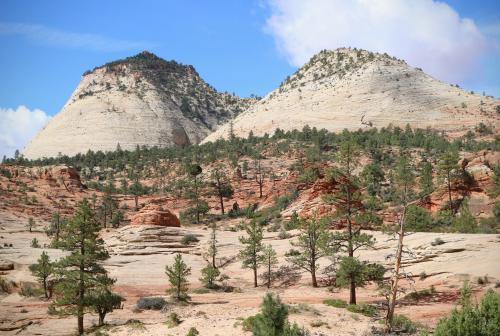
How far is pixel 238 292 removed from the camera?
38.7 m

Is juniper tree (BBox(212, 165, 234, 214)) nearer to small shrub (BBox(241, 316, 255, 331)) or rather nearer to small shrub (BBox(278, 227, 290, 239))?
small shrub (BBox(278, 227, 290, 239))

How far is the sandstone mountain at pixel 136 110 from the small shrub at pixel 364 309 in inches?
4461

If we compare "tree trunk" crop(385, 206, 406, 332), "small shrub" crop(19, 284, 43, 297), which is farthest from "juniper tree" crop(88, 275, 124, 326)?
"tree trunk" crop(385, 206, 406, 332)

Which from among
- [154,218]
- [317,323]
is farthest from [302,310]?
[154,218]

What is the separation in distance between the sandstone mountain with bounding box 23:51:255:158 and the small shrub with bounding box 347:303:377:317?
113m

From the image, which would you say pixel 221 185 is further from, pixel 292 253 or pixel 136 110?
pixel 136 110

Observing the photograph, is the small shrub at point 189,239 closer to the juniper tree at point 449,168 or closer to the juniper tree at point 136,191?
the juniper tree at point 136,191

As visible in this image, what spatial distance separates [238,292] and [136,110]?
118 m

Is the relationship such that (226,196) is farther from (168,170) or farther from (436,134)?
(436,134)

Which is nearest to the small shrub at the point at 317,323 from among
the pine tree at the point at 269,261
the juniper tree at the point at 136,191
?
the pine tree at the point at 269,261

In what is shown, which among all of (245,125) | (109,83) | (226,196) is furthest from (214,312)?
(109,83)

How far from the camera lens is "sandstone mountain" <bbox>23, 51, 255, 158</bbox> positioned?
136 meters

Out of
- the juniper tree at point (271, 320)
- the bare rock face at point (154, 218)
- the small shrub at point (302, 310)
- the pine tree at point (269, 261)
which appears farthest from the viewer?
the bare rock face at point (154, 218)

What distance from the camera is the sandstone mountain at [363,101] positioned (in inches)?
4171
